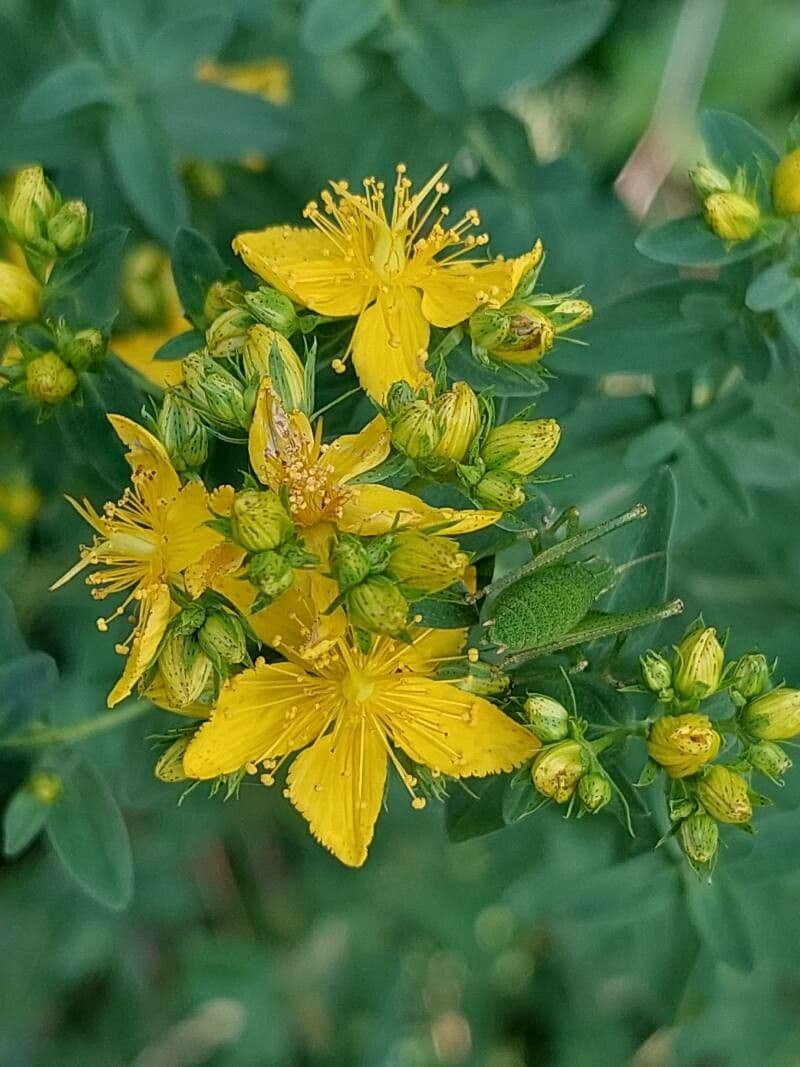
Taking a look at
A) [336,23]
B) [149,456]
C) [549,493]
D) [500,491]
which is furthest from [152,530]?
[336,23]

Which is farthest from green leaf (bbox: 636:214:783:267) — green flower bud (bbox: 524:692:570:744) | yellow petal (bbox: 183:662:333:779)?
yellow petal (bbox: 183:662:333:779)

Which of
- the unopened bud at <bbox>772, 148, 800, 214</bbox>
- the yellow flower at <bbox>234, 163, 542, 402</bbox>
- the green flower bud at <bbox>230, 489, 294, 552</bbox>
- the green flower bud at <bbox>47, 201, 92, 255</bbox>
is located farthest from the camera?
the green flower bud at <bbox>47, 201, 92, 255</bbox>

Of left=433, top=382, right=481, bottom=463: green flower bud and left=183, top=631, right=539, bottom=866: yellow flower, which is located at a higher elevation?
left=433, top=382, right=481, bottom=463: green flower bud

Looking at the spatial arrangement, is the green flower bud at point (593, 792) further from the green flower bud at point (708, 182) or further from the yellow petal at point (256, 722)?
the green flower bud at point (708, 182)

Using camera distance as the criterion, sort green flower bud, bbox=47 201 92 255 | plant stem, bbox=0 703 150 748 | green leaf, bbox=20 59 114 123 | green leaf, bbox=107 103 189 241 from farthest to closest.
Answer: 1. green leaf, bbox=107 103 189 241
2. green leaf, bbox=20 59 114 123
3. plant stem, bbox=0 703 150 748
4. green flower bud, bbox=47 201 92 255

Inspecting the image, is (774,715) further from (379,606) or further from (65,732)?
(65,732)

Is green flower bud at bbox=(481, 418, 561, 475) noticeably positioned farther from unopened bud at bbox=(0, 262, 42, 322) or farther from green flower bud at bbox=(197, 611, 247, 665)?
unopened bud at bbox=(0, 262, 42, 322)
